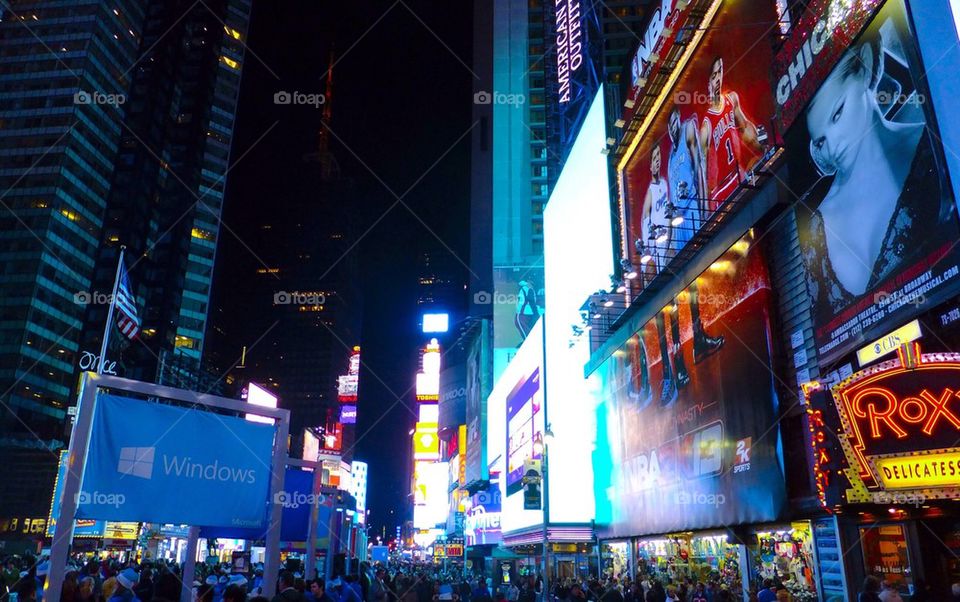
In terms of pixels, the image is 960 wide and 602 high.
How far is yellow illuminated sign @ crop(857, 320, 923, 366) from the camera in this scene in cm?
1030

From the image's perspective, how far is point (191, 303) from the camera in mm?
98812

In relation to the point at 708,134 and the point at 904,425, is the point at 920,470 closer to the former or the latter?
the point at 904,425

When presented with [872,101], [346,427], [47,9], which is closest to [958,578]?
[872,101]

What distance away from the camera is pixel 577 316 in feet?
104

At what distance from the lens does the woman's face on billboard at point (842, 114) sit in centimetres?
1197

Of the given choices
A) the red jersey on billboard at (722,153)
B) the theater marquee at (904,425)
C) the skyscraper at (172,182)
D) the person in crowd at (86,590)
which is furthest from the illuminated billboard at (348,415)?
the theater marquee at (904,425)

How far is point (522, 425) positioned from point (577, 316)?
26.5ft

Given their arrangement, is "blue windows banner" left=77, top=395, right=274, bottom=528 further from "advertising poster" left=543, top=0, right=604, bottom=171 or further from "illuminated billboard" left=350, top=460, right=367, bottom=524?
"illuminated billboard" left=350, top=460, right=367, bottom=524

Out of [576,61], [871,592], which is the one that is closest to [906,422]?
[871,592]

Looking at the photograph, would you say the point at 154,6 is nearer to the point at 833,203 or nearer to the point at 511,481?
the point at 511,481

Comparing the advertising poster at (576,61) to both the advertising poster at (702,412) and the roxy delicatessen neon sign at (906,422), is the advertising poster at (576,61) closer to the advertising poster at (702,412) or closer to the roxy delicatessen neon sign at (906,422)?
the advertising poster at (702,412)

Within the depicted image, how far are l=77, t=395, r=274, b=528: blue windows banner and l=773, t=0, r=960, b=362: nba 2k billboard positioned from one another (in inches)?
371

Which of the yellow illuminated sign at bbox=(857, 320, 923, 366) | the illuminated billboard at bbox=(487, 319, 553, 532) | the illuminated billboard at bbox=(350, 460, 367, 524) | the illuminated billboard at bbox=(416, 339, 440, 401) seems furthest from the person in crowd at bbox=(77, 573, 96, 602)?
the illuminated billboard at bbox=(350, 460, 367, 524)

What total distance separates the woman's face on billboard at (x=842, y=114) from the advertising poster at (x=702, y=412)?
2.94m
